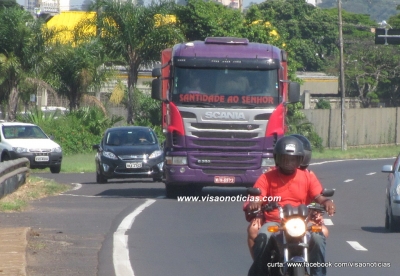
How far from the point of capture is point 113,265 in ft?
34.2

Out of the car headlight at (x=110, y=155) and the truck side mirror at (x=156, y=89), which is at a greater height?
the truck side mirror at (x=156, y=89)

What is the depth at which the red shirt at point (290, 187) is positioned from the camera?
753cm

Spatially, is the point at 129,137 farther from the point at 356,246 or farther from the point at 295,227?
the point at 295,227

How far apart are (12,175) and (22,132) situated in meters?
11.8

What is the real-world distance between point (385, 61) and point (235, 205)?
147 feet

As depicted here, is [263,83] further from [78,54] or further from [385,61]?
[385,61]

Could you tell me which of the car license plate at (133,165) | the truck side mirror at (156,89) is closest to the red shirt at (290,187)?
the truck side mirror at (156,89)

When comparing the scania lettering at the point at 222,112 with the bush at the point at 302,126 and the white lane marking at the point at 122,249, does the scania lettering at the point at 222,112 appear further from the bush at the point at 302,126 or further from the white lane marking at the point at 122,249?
the bush at the point at 302,126

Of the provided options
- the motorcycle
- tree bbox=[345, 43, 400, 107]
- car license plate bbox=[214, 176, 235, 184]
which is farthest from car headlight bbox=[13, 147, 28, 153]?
tree bbox=[345, 43, 400, 107]

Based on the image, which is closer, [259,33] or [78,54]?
[78,54]

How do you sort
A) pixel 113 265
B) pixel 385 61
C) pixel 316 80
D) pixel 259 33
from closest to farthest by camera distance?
pixel 113 265 → pixel 259 33 → pixel 385 61 → pixel 316 80

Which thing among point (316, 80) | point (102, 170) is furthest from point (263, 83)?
point (316, 80)

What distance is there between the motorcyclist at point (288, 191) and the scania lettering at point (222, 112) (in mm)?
11445

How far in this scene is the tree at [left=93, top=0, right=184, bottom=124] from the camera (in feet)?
135
